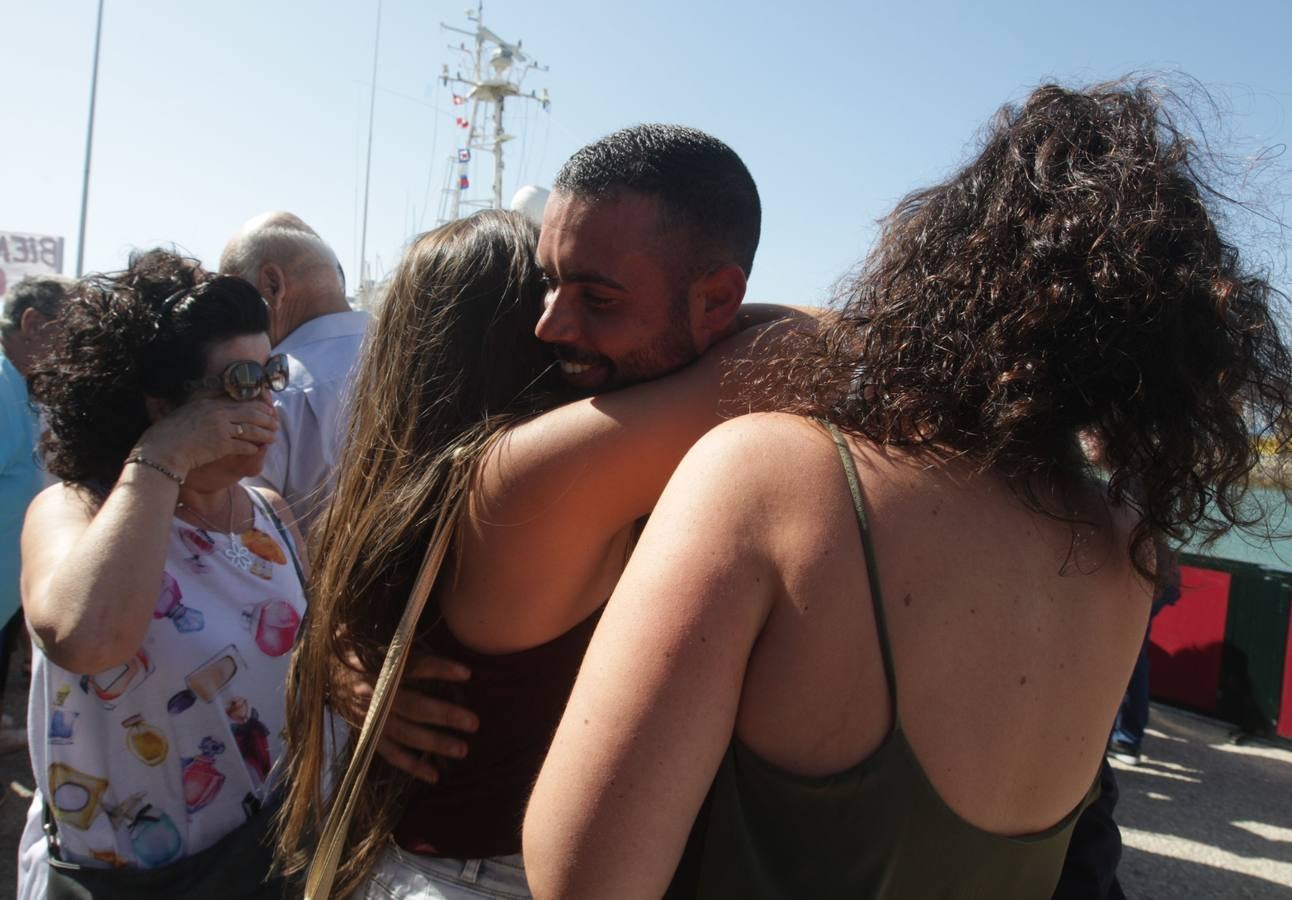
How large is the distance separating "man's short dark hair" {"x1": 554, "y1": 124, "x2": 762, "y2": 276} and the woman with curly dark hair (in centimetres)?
40

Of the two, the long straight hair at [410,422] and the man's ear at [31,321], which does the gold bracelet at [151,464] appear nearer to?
the long straight hair at [410,422]

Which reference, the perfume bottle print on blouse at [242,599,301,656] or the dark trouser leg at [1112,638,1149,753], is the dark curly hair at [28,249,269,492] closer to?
the perfume bottle print on blouse at [242,599,301,656]

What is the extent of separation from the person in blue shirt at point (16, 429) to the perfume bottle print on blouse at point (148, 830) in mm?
2051

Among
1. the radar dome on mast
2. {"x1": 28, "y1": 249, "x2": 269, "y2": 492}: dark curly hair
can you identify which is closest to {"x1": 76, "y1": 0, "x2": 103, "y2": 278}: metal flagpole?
the radar dome on mast

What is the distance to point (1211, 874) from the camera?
154 inches

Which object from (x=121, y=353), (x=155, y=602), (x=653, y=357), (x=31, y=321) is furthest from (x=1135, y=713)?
(x=31, y=321)

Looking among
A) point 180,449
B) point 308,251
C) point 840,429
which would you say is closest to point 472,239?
point 840,429

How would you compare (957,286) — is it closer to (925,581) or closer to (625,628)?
(925,581)

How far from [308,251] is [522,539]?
2630 mm

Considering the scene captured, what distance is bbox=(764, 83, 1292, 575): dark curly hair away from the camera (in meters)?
0.88

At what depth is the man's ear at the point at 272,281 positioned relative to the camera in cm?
325

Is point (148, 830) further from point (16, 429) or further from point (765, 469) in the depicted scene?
point (16, 429)

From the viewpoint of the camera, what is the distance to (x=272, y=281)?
3254mm

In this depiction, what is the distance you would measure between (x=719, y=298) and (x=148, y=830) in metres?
1.42
